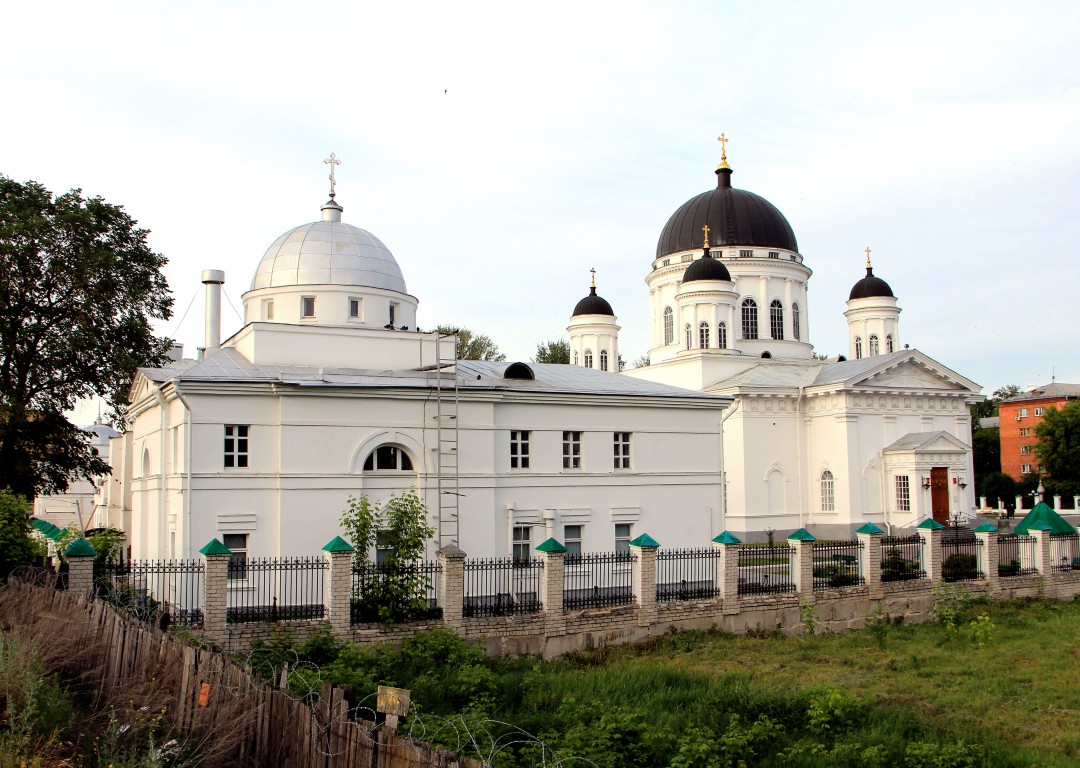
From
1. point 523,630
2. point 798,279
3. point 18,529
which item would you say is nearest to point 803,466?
point 798,279

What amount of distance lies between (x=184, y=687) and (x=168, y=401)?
44.0ft

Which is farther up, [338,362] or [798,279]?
[798,279]

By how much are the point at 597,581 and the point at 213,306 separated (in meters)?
13.9

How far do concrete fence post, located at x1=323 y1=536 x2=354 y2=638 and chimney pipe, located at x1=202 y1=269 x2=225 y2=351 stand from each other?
1207cm

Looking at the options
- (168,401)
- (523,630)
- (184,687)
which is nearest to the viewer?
(184,687)

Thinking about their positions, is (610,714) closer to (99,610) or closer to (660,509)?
(99,610)

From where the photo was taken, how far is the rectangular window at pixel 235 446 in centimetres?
2111

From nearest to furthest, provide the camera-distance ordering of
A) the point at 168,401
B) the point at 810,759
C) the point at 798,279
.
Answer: the point at 810,759 → the point at 168,401 → the point at 798,279

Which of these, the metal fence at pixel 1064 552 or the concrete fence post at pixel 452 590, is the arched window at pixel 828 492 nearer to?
the metal fence at pixel 1064 552

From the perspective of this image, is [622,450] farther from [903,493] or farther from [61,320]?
[903,493]

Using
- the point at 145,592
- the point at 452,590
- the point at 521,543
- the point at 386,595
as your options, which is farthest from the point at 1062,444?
the point at 145,592

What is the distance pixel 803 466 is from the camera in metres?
39.9

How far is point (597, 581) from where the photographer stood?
20828mm

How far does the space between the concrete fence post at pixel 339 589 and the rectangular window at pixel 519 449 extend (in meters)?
7.53
